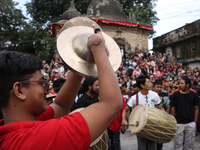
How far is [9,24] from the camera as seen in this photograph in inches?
1135

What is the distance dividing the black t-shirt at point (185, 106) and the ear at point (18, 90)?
4.05m

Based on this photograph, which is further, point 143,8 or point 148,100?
point 143,8

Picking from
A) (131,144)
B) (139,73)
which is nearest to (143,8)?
(139,73)

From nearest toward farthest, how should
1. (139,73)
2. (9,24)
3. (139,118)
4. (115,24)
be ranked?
1. (139,118)
2. (139,73)
3. (115,24)
4. (9,24)

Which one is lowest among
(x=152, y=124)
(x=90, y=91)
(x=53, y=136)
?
(x=152, y=124)

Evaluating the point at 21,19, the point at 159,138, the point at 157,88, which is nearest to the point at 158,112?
the point at 159,138

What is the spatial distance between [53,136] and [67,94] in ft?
2.12

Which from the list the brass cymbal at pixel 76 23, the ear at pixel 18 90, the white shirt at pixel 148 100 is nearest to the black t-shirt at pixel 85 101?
the white shirt at pixel 148 100

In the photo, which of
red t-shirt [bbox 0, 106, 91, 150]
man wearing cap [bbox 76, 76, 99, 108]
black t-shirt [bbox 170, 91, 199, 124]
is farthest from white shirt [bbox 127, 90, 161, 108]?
red t-shirt [bbox 0, 106, 91, 150]

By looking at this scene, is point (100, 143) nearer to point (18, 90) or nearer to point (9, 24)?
point (18, 90)

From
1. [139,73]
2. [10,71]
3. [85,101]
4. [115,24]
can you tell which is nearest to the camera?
[10,71]

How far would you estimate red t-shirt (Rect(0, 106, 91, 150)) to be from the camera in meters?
0.96

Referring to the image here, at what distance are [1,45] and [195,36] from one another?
25228 mm

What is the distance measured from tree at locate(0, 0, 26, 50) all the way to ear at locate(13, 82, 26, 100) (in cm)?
2815
